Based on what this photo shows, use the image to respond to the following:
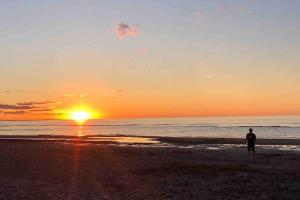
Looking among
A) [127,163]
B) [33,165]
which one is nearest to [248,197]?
[127,163]

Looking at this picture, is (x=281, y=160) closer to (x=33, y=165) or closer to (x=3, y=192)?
(x=33, y=165)

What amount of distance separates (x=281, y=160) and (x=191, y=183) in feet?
44.3

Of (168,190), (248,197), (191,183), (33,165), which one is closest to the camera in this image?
(248,197)

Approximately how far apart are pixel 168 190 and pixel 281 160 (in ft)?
51.2

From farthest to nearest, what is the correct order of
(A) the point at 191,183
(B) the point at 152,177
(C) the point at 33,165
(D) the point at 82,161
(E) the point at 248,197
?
(D) the point at 82,161, (C) the point at 33,165, (B) the point at 152,177, (A) the point at 191,183, (E) the point at 248,197

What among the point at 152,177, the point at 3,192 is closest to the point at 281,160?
the point at 152,177

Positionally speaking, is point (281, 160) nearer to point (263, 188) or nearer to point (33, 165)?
point (263, 188)

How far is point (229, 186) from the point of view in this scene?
19.0m

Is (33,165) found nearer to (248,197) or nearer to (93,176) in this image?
(93,176)

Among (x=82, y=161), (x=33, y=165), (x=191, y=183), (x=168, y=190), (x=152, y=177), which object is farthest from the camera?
(x=82, y=161)

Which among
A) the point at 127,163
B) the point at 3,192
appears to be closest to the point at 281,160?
the point at 127,163

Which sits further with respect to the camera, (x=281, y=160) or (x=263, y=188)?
(x=281, y=160)

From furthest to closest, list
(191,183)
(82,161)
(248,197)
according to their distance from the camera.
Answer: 1. (82,161)
2. (191,183)
3. (248,197)

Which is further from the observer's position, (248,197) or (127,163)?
(127,163)
